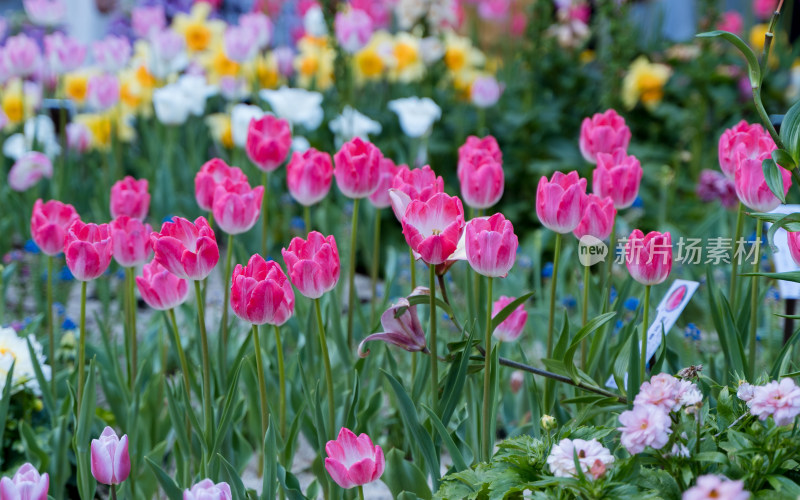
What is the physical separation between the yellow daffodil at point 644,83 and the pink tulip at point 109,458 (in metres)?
3.36

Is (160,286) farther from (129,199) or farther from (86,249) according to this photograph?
(129,199)

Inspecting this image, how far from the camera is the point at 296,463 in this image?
1.94 m

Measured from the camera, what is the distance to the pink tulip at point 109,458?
3.76ft

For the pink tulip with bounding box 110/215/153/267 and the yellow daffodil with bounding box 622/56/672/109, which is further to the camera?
the yellow daffodil with bounding box 622/56/672/109

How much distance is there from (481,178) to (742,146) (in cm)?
43

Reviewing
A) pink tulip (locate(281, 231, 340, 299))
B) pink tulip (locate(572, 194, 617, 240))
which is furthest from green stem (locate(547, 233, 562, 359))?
pink tulip (locate(281, 231, 340, 299))

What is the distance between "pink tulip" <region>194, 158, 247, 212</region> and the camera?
1572mm

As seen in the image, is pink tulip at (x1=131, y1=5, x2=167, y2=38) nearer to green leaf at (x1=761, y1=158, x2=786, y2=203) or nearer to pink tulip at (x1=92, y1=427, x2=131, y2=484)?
pink tulip at (x1=92, y1=427, x2=131, y2=484)

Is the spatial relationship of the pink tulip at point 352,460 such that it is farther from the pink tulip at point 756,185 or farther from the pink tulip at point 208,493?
the pink tulip at point 756,185

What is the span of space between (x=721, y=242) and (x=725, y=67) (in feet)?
10.8

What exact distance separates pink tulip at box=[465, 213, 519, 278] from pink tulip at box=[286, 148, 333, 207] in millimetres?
549

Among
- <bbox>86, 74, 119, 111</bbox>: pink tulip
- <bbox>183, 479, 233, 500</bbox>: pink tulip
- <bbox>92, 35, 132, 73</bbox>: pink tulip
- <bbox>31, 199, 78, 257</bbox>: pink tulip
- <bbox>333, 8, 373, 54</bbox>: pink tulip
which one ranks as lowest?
<bbox>183, 479, 233, 500</bbox>: pink tulip

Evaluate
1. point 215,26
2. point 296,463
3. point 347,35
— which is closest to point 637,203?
point 347,35

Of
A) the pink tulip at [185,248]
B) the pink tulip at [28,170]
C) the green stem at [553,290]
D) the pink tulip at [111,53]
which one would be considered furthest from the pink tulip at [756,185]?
the pink tulip at [111,53]
